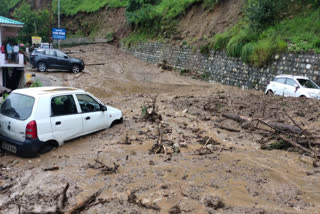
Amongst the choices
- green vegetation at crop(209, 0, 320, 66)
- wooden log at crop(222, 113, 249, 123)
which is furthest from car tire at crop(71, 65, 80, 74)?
wooden log at crop(222, 113, 249, 123)

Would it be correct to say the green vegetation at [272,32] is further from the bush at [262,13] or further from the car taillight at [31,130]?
the car taillight at [31,130]

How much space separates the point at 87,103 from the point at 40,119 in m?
1.59

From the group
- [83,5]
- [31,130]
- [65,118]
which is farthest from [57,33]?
[31,130]

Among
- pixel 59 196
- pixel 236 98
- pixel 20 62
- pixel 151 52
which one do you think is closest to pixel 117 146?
pixel 59 196

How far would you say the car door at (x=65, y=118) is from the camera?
671 centimetres

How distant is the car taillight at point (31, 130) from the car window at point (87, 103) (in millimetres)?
1437

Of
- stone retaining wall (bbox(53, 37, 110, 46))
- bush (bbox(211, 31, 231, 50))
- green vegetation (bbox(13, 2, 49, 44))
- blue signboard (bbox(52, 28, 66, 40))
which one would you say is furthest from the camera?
green vegetation (bbox(13, 2, 49, 44))

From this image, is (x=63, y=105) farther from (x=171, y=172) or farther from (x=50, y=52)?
(x=50, y=52)

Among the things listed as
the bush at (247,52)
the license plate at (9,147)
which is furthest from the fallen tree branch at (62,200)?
the bush at (247,52)

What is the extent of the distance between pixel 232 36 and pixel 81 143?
56.1 ft

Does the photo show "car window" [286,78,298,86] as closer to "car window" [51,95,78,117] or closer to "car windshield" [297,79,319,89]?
"car windshield" [297,79,319,89]

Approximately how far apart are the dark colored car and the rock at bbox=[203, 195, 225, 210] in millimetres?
20240

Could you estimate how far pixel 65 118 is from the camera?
691 cm

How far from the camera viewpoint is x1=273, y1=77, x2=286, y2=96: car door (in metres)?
14.8
